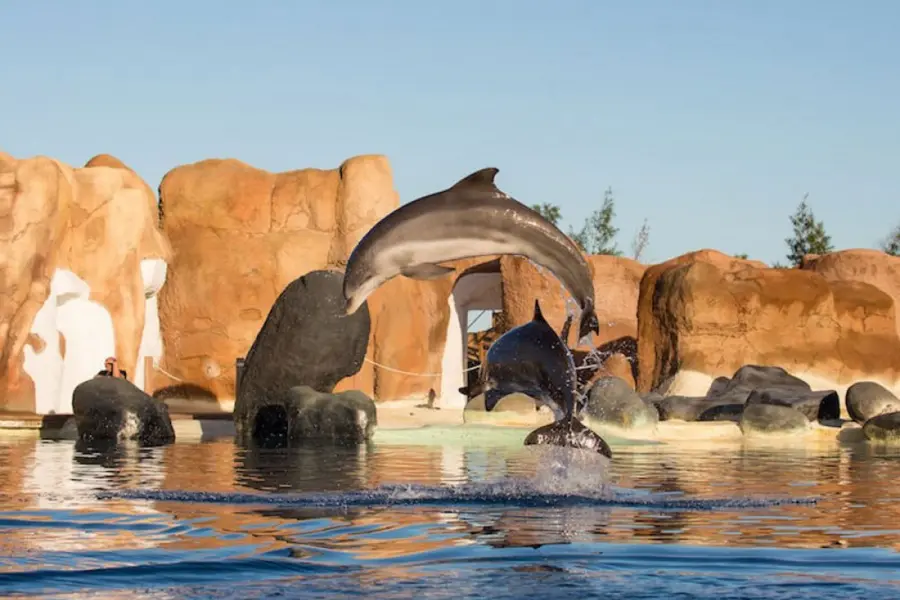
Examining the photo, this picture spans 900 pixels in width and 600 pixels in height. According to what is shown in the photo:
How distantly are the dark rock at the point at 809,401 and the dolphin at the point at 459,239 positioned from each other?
1339 cm

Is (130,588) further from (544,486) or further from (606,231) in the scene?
(606,231)

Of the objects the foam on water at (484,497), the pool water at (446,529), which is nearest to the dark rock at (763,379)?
the pool water at (446,529)

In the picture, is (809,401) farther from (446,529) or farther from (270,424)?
(446,529)

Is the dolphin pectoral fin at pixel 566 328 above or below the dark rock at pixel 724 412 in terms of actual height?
above

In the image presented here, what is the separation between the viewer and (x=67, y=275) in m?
23.8

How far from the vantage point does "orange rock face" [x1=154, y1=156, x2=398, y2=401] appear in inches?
1081

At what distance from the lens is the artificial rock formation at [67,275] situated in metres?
22.4

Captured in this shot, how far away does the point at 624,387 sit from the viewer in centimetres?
1852

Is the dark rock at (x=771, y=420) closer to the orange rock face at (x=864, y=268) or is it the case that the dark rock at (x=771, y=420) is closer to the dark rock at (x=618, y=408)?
the dark rock at (x=618, y=408)

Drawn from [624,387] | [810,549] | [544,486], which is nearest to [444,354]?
[624,387]

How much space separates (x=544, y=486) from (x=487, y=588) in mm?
4157

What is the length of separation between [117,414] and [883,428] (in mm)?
10042

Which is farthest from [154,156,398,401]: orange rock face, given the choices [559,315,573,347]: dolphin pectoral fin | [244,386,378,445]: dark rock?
[559,315,573,347]: dolphin pectoral fin

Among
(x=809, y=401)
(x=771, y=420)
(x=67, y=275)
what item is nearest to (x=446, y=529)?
(x=771, y=420)
